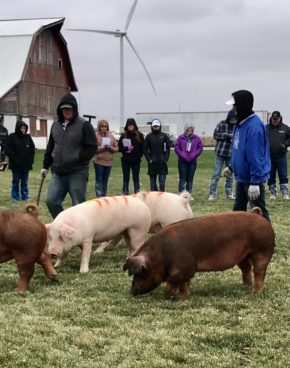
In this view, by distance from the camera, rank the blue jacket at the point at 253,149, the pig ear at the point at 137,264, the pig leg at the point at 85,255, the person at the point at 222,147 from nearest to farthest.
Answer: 1. the pig ear at the point at 137,264
2. the blue jacket at the point at 253,149
3. the pig leg at the point at 85,255
4. the person at the point at 222,147

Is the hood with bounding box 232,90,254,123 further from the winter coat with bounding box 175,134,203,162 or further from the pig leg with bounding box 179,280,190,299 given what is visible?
the winter coat with bounding box 175,134,203,162

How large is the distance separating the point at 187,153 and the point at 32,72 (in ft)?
119

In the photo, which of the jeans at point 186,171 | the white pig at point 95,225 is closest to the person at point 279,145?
the jeans at point 186,171

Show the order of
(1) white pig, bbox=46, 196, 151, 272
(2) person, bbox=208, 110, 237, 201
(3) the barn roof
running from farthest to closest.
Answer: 1. (3) the barn roof
2. (2) person, bbox=208, 110, 237, 201
3. (1) white pig, bbox=46, 196, 151, 272

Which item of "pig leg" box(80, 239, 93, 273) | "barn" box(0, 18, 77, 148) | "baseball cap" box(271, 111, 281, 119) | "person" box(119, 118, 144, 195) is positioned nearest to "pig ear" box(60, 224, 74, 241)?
"pig leg" box(80, 239, 93, 273)

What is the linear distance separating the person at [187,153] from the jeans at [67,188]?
658 cm

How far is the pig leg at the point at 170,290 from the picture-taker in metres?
5.64

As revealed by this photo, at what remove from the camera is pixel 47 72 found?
50.6 m

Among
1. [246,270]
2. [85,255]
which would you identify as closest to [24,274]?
[85,255]

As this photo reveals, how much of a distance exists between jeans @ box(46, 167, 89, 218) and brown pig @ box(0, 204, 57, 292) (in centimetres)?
201

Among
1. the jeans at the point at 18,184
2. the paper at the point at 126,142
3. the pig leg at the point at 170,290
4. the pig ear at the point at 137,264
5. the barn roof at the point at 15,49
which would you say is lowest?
the jeans at the point at 18,184

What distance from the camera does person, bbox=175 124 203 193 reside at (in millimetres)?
14602

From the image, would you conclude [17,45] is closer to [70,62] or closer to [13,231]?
[70,62]

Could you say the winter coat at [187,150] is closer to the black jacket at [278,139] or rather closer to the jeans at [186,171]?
the jeans at [186,171]
